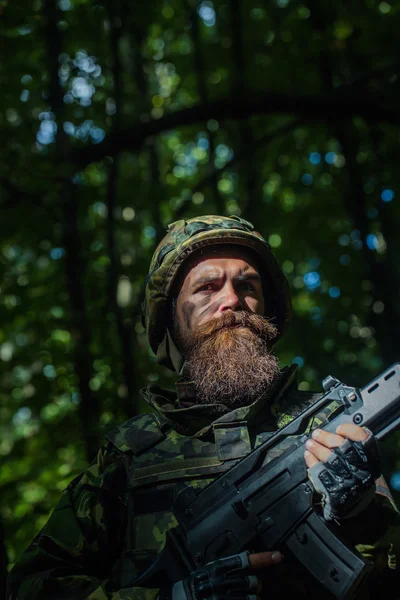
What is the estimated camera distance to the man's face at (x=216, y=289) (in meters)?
3.48

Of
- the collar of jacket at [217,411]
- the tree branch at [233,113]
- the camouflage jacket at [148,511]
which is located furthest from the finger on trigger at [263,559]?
the tree branch at [233,113]

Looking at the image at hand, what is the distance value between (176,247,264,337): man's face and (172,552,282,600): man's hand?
1.24 m

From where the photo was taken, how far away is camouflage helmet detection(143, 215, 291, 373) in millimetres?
3707

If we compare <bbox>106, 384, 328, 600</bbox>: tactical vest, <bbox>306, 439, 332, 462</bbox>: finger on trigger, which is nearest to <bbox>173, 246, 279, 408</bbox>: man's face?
<bbox>106, 384, 328, 600</bbox>: tactical vest

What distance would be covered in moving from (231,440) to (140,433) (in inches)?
18.0

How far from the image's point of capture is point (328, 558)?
2.54 m

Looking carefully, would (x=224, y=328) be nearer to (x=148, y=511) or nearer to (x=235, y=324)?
(x=235, y=324)

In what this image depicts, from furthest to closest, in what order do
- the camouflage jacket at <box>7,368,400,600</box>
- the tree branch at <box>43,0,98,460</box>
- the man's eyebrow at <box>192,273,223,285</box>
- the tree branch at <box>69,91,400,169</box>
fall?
the tree branch at <box>69,91,400,169</box>
the tree branch at <box>43,0,98,460</box>
the man's eyebrow at <box>192,273,223,285</box>
the camouflage jacket at <box>7,368,400,600</box>

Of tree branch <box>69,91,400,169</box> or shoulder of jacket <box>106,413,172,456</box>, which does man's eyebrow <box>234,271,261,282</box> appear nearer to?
shoulder of jacket <box>106,413,172,456</box>

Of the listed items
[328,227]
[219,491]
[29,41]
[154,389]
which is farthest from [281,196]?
[219,491]

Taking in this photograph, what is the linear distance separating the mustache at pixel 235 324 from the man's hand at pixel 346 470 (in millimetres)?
920

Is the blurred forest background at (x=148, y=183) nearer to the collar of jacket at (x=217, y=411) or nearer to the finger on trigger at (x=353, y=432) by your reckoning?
the collar of jacket at (x=217, y=411)

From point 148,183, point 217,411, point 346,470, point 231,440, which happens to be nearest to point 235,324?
point 217,411

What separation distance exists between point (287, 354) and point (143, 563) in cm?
617
